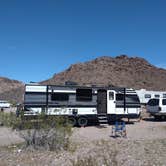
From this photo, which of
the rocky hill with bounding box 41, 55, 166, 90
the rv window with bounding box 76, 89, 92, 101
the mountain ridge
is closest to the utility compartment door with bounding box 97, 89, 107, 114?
the rv window with bounding box 76, 89, 92, 101

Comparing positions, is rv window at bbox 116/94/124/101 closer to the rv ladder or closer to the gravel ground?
the rv ladder

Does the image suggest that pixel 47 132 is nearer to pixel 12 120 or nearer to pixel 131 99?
pixel 12 120

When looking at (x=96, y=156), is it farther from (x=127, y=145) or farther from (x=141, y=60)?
(x=141, y=60)

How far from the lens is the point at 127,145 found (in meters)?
14.1

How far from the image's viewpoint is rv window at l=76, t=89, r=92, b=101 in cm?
2250

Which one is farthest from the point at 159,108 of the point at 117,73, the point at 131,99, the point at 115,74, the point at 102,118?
the point at 117,73

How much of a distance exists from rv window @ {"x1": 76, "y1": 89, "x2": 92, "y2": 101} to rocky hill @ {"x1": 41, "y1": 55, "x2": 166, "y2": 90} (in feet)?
215

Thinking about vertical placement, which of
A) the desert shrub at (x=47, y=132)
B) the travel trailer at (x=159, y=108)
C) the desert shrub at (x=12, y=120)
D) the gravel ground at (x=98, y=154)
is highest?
the travel trailer at (x=159, y=108)

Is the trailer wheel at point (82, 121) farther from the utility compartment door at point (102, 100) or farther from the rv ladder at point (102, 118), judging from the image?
the utility compartment door at point (102, 100)

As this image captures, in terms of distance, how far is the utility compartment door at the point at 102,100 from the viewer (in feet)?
77.1

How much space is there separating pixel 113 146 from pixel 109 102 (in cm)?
988

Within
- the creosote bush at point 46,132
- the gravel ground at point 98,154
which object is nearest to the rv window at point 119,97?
the gravel ground at point 98,154

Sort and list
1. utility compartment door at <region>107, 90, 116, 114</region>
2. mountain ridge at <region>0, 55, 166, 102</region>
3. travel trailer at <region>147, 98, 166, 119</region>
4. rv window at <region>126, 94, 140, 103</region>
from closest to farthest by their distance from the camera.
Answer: utility compartment door at <region>107, 90, 116, 114</region>
rv window at <region>126, 94, 140, 103</region>
travel trailer at <region>147, 98, 166, 119</region>
mountain ridge at <region>0, 55, 166, 102</region>

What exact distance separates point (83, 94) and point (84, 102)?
539 millimetres
